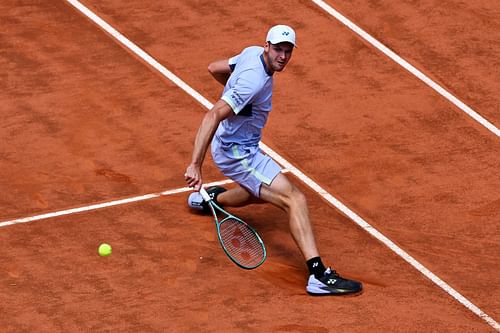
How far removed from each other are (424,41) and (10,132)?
17.7 feet

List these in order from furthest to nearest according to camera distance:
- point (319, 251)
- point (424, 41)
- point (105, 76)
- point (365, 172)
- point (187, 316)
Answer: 1. point (424, 41)
2. point (105, 76)
3. point (365, 172)
4. point (319, 251)
5. point (187, 316)

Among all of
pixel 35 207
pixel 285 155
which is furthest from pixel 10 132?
pixel 285 155

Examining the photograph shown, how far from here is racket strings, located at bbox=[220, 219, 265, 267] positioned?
36.6 feet

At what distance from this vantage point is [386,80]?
15.0 meters

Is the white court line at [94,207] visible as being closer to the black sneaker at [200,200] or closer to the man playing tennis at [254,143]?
the black sneaker at [200,200]

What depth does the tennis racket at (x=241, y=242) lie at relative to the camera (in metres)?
11.1

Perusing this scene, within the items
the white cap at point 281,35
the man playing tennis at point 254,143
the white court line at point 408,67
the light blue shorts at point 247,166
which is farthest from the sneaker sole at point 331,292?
the white court line at point 408,67

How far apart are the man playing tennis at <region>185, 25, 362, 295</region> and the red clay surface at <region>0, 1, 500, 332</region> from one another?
344 millimetres

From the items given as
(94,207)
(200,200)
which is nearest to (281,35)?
(200,200)

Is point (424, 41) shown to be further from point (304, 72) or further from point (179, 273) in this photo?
point (179, 273)

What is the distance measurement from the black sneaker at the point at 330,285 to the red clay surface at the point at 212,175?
4.2 inches

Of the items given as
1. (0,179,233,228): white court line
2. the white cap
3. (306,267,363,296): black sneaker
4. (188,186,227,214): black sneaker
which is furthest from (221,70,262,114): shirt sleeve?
(0,179,233,228): white court line

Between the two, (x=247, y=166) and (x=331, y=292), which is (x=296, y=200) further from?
A: (x=331, y=292)

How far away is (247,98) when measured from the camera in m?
11.0
